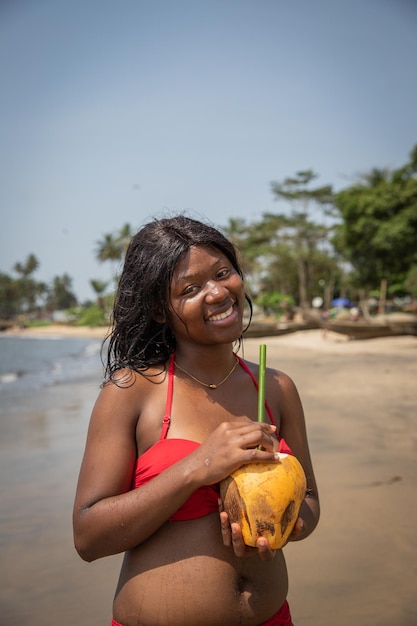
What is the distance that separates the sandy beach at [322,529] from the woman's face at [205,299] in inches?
78.3

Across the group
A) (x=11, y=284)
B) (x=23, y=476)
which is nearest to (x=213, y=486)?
(x=23, y=476)

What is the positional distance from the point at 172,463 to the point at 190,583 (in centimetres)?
30

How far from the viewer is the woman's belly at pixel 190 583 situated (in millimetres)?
1381

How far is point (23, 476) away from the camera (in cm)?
539

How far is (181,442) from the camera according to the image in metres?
1.41

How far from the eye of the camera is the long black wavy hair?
1.55 meters

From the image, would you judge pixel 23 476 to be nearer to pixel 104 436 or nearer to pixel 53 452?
pixel 53 452

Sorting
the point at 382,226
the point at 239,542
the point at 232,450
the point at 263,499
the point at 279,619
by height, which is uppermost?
the point at 382,226

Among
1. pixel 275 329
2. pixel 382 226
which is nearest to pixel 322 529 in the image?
pixel 382 226

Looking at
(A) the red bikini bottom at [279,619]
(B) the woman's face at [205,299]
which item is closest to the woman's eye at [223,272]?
(B) the woman's face at [205,299]

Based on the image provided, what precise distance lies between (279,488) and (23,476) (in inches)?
187

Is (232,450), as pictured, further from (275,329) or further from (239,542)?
(275,329)

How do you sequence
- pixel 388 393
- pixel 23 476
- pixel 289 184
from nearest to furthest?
pixel 23 476 < pixel 388 393 < pixel 289 184

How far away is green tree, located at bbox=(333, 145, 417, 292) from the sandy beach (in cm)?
1402
